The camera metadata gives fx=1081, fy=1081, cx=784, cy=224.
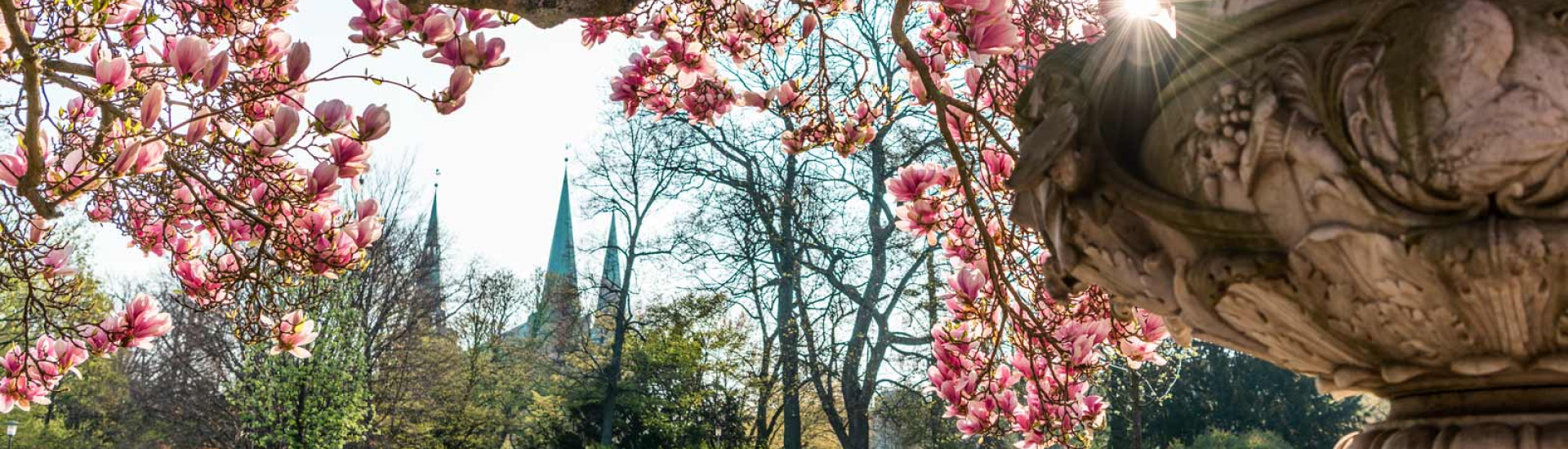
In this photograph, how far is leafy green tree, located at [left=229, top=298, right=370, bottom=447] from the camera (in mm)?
17391

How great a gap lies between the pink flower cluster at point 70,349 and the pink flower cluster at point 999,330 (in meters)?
2.44

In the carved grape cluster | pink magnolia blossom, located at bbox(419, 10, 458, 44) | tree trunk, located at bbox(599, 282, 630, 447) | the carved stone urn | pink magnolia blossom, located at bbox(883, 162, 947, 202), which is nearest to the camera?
the carved stone urn

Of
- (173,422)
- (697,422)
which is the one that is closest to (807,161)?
(697,422)

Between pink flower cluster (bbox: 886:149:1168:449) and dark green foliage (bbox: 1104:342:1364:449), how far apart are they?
17.6 meters

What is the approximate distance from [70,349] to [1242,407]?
2022cm

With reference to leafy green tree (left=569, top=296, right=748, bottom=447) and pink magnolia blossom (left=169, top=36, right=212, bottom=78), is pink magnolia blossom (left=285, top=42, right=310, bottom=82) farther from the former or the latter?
leafy green tree (left=569, top=296, right=748, bottom=447)

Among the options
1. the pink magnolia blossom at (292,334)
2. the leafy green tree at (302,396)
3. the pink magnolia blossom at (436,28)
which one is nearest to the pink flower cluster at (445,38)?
the pink magnolia blossom at (436,28)

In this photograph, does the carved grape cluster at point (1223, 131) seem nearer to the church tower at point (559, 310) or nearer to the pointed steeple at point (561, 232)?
the church tower at point (559, 310)

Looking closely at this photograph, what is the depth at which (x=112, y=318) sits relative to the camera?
3453 mm

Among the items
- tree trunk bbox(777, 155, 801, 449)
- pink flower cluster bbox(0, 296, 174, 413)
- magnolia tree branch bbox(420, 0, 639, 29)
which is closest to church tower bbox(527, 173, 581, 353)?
tree trunk bbox(777, 155, 801, 449)

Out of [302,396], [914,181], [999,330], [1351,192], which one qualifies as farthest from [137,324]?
[302,396]

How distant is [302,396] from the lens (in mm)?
17891

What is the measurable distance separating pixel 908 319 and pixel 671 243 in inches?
185

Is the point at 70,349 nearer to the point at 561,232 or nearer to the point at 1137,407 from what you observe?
the point at 1137,407
